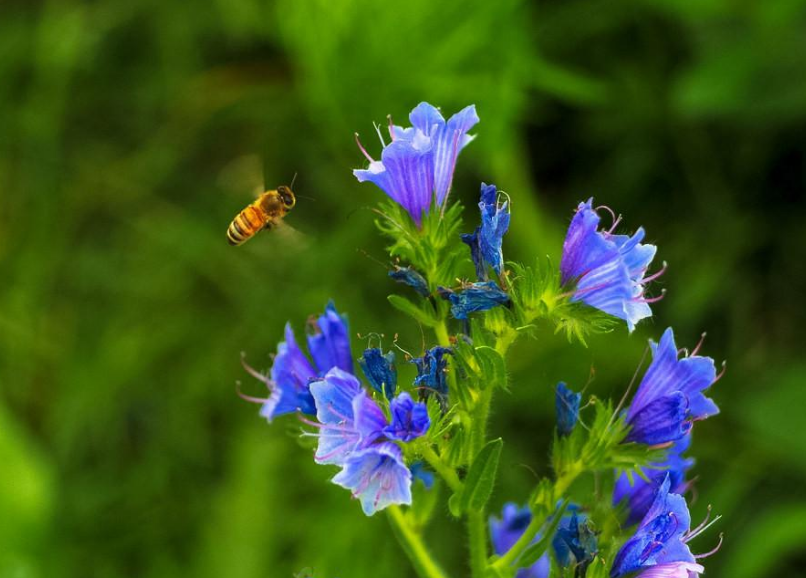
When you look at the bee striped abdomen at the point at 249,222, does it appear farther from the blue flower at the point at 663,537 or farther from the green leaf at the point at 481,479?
the blue flower at the point at 663,537

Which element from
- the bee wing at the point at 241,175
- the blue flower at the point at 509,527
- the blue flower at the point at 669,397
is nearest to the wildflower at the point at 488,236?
the blue flower at the point at 669,397

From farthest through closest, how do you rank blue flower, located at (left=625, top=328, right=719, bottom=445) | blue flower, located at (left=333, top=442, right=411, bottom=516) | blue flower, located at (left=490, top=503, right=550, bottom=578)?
1. blue flower, located at (left=490, top=503, right=550, bottom=578)
2. blue flower, located at (left=625, top=328, right=719, bottom=445)
3. blue flower, located at (left=333, top=442, right=411, bottom=516)

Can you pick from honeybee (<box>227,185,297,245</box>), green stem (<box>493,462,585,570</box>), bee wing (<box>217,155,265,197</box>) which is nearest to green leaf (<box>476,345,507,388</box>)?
green stem (<box>493,462,585,570</box>)

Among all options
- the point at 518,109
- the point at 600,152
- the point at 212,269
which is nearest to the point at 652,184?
the point at 600,152

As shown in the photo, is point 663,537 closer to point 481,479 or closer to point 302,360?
point 481,479

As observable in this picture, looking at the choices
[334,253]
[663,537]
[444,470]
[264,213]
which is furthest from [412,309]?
[334,253]

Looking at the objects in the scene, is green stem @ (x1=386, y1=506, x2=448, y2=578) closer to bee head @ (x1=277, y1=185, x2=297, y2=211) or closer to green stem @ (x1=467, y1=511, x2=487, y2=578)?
green stem @ (x1=467, y1=511, x2=487, y2=578)

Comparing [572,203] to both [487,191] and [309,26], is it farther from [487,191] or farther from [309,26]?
[487,191]
